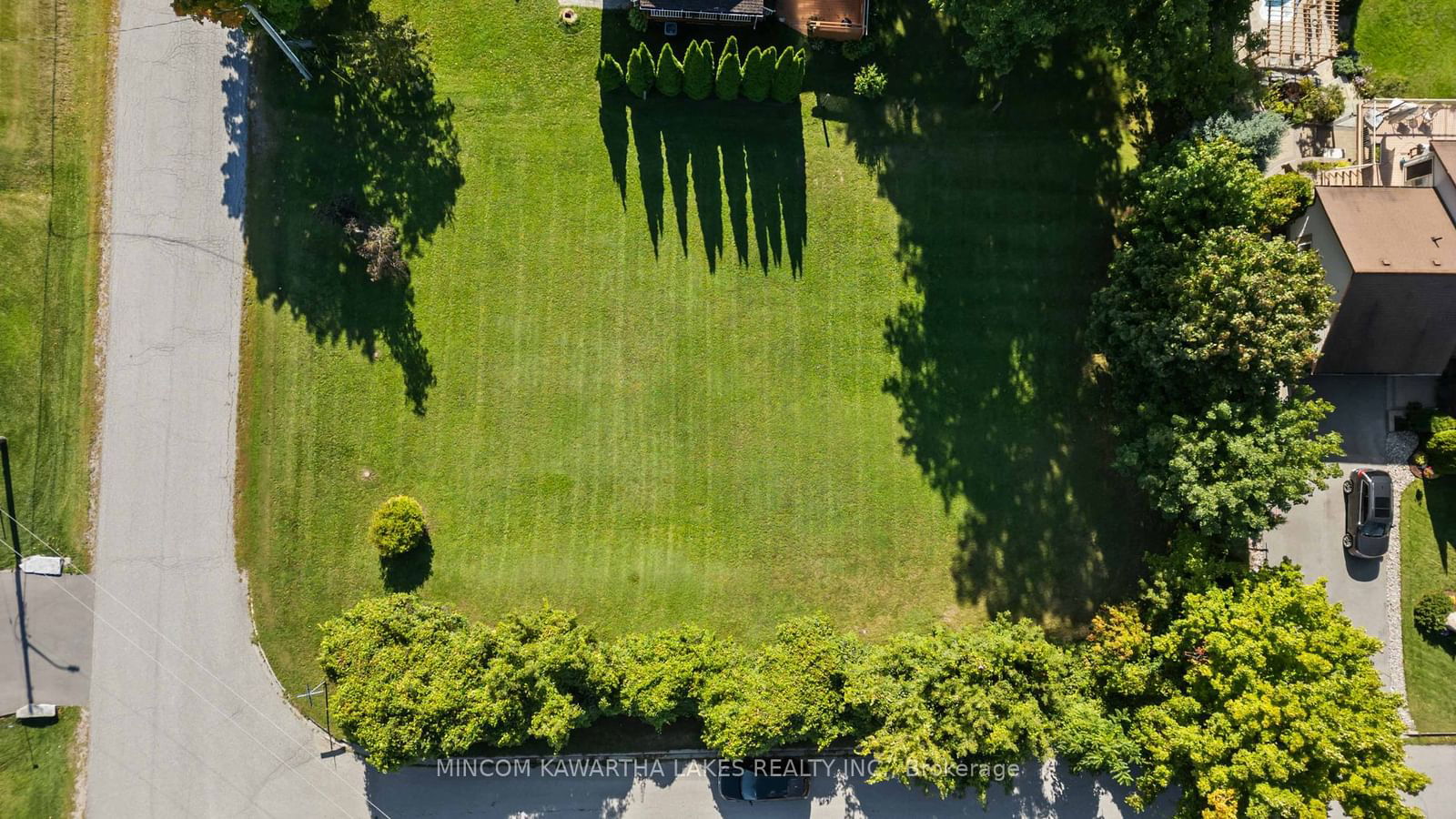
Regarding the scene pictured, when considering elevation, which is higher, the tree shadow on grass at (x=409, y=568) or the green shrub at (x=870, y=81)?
the green shrub at (x=870, y=81)

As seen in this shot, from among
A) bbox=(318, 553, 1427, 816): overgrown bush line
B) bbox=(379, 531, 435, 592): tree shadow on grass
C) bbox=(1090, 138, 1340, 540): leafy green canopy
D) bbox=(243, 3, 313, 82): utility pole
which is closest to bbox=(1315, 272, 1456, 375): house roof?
bbox=(1090, 138, 1340, 540): leafy green canopy

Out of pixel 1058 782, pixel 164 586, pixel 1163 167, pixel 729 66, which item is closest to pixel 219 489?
pixel 164 586

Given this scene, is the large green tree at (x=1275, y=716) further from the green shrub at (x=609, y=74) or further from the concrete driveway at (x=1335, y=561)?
the green shrub at (x=609, y=74)

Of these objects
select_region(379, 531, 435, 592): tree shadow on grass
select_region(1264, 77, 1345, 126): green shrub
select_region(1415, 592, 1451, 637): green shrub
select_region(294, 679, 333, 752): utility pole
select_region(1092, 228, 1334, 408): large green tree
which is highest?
select_region(1264, 77, 1345, 126): green shrub

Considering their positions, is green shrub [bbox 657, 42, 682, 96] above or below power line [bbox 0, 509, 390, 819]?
above

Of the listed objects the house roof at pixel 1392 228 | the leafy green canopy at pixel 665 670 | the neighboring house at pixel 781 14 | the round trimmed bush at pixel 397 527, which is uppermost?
the neighboring house at pixel 781 14

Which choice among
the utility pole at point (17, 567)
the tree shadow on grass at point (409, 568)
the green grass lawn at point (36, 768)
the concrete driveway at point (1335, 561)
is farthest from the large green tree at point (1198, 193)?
the green grass lawn at point (36, 768)

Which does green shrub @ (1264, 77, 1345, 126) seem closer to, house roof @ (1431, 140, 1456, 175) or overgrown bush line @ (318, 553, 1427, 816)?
house roof @ (1431, 140, 1456, 175)
